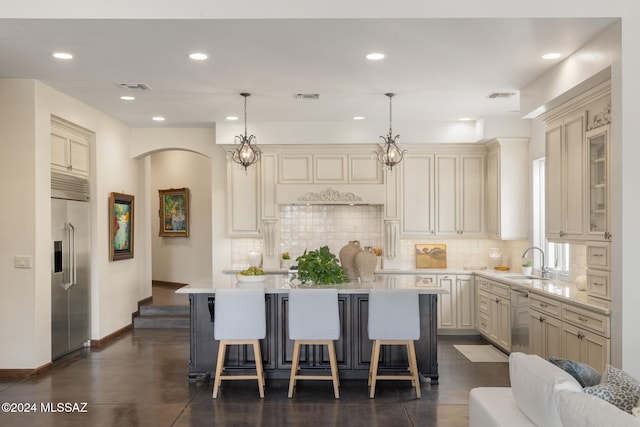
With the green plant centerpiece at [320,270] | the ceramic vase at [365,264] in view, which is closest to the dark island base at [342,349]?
the green plant centerpiece at [320,270]

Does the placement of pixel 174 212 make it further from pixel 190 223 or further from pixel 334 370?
pixel 334 370

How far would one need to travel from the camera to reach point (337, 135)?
316 inches

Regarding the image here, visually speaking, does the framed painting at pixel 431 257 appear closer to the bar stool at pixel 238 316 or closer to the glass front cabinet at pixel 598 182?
the glass front cabinet at pixel 598 182

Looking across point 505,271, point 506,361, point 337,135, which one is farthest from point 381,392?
point 337,135

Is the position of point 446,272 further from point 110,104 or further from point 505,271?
point 110,104

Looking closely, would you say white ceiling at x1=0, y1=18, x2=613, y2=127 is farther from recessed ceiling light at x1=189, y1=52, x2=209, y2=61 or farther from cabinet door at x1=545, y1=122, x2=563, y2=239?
cabinet door at x1=545, y1=122, x2=563, y2=239

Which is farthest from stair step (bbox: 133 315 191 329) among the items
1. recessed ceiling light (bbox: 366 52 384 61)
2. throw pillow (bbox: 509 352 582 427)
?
throw pillow (bbox: 509 352 582 427)

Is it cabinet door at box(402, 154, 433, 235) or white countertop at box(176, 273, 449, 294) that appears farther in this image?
cabinet door at box(402, 154, 433, 235)

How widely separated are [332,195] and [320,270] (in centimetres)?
274

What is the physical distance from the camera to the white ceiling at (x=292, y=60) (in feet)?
13.7

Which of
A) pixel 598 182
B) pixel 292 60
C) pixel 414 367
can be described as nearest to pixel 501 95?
pixel 598 182

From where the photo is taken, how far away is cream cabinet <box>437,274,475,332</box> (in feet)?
26.0

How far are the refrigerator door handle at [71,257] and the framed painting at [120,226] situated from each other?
88cm

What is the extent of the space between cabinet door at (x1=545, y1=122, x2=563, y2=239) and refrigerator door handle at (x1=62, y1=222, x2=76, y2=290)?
5.17m
